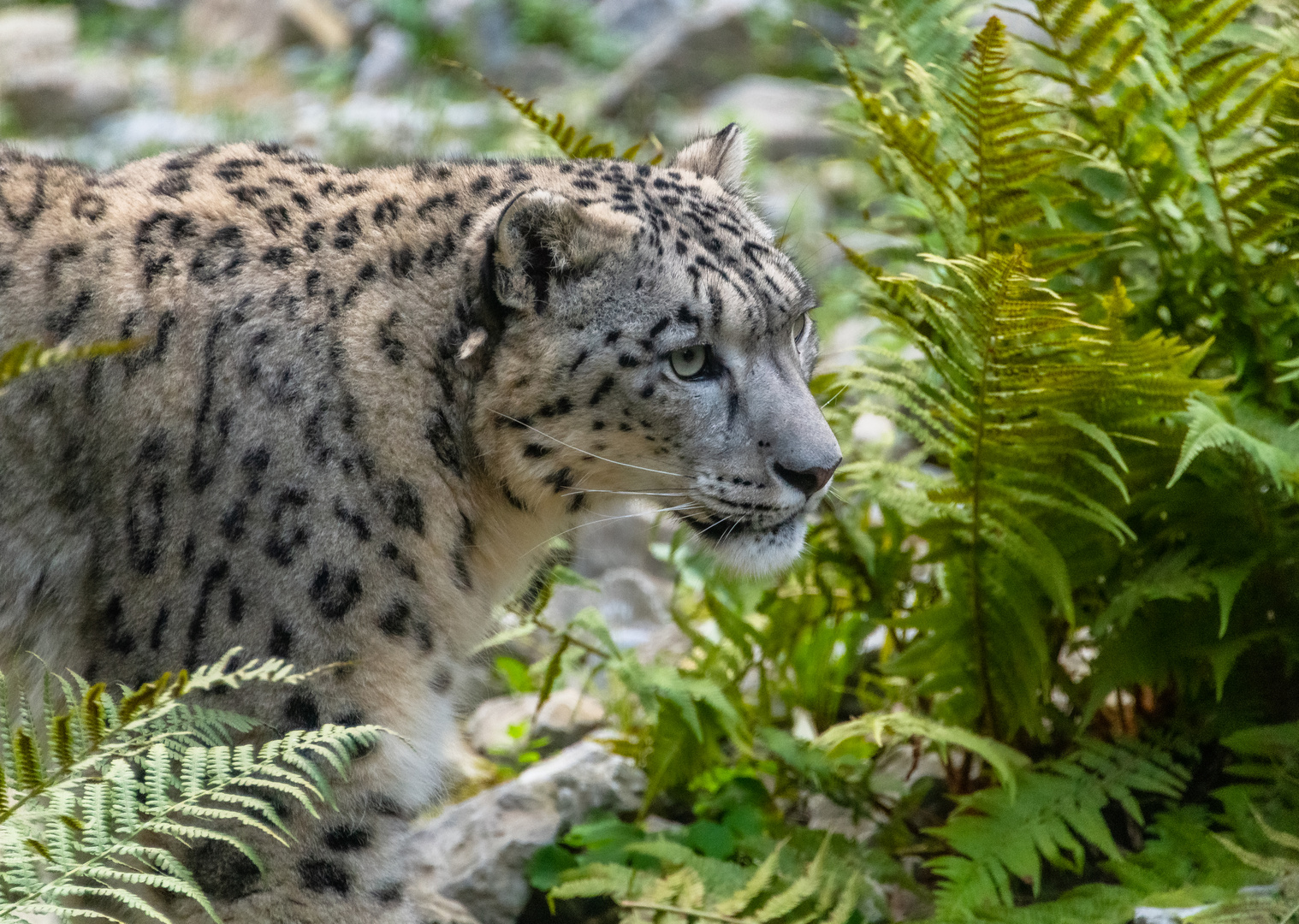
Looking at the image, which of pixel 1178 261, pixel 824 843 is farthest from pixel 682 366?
pixel 1178 261

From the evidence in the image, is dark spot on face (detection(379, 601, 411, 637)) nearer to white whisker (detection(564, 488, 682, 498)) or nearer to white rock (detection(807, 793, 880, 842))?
white whisker (detection(564, 488, 682, 498))

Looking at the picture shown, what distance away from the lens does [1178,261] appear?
5113 mm

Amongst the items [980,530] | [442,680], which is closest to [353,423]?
[442,680]

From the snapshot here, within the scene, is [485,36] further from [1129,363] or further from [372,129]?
[1129,363]

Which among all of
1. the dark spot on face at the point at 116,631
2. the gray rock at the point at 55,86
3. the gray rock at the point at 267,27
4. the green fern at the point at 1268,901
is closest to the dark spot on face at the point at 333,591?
the dark spot on face at the point at 116,631

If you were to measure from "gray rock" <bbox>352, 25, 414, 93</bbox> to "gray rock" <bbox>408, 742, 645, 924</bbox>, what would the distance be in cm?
1562

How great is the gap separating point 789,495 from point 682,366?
586 mm

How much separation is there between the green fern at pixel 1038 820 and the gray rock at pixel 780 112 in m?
11.7

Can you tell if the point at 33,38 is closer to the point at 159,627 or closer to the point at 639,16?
the point at 639,16

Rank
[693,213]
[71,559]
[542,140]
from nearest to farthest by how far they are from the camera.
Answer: [71,559] → [693,213] → [542,140]

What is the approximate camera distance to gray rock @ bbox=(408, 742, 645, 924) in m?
5.36

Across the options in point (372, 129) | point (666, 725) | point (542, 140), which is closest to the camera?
point (666, 725)

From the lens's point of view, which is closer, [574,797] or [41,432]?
[41,432]

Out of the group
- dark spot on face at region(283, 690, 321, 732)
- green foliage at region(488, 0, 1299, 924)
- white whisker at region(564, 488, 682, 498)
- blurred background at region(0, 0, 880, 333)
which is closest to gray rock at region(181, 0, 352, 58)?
blurred background at region(0, 0, 880, 333)
